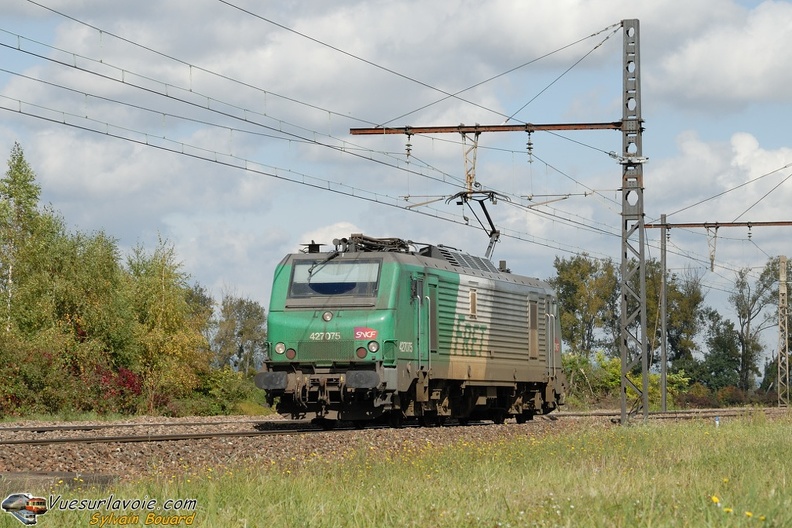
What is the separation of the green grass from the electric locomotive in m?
6.32

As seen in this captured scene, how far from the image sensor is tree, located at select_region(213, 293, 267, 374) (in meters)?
93.4

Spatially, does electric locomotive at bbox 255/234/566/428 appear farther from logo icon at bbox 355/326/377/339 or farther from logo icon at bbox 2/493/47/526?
logo icon at bbox 2/493/47/526

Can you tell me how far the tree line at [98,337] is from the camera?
31.8 metres

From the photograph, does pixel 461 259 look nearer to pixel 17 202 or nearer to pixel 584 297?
pixel 17 202

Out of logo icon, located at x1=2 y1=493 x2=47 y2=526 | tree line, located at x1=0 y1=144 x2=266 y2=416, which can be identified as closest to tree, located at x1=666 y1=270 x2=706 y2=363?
tree line, located at x1=0 y1=144 x2=266 y2=416

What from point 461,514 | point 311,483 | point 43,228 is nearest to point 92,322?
point 43,228

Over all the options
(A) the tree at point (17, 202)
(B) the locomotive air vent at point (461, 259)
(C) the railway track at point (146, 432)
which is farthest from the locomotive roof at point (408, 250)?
(A) the tree at point (17, 202)

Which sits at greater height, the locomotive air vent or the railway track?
the locomotive air vent

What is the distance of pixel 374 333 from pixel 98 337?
65.9 ft

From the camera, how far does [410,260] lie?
859 inches

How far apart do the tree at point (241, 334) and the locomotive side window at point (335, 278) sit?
7018 centimetres

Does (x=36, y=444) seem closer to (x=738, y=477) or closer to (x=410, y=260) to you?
(x=410, y=260)

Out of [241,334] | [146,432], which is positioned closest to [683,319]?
[241,334]

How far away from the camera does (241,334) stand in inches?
3871
